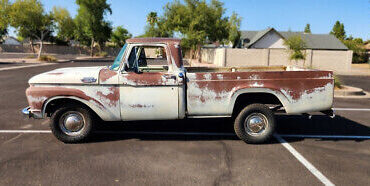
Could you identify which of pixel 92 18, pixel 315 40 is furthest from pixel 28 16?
pixel 315 40

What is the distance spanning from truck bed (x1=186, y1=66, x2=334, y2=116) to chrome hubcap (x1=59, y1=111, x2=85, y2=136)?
209 centimetres

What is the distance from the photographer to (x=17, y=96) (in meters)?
9.75

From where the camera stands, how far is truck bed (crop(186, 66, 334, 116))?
4.82m

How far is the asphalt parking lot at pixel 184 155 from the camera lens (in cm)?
376

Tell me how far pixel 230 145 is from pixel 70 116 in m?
3.08

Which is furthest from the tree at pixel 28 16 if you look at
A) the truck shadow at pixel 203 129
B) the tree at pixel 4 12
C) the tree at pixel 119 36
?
the tree at pixel 119 36

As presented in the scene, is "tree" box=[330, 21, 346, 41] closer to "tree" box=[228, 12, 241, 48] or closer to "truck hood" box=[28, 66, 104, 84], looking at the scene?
"tree" box=[228, 12, 241, 48]

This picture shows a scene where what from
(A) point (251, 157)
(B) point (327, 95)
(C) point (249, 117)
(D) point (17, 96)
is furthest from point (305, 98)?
(D) point (17, 96)

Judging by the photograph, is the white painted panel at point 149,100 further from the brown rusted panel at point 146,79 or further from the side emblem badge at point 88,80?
the side emblem badge at point 88,80

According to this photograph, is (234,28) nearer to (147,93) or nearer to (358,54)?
(358,54)

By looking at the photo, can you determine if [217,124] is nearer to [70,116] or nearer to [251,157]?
[251,157]

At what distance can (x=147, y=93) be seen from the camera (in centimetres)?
484

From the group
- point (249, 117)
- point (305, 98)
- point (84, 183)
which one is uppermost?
point (305, 98)

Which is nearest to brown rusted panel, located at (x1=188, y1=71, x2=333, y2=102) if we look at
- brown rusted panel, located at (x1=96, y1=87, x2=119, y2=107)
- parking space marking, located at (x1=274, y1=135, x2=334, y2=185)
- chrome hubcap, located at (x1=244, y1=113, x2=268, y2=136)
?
chrome hubcap, located at (x1=244, y1=113, x2=268, y2=136)
